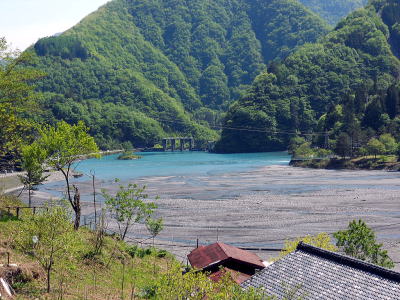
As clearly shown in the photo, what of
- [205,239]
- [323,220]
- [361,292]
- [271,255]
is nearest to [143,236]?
[205,239]

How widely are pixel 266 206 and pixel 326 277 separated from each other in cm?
5027

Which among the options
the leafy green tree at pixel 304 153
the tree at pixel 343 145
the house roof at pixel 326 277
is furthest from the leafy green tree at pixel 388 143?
the house roof at pixel 326 277

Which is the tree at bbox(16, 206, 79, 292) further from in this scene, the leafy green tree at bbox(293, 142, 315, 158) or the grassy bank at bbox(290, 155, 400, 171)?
the leafy green tree at bbox(293, 142, 315, 158)

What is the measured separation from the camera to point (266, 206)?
7206 centimetres

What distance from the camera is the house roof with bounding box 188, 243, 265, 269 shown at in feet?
108

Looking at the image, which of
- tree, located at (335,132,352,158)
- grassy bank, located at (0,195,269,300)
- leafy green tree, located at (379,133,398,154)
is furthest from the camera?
tree, located at (335,132,352,158)

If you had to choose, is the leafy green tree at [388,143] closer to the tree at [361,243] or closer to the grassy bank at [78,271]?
the tree at [361,243]

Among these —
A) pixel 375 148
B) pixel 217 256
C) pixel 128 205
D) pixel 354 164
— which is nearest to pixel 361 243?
pixel 217 256

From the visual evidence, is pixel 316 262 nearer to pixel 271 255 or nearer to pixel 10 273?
pixel 10 273

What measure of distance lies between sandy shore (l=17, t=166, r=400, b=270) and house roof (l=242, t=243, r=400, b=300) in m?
21.5

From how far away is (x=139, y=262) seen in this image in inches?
1522

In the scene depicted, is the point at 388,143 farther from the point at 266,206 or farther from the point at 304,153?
the point at 266,206

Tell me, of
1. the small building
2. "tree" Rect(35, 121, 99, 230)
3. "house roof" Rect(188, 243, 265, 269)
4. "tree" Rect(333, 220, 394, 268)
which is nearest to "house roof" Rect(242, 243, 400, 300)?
the small building

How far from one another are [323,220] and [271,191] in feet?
90.0
